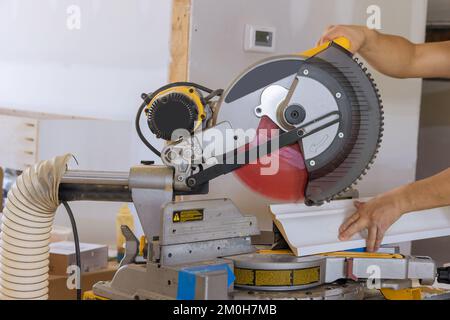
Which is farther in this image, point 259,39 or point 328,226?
point 259,39

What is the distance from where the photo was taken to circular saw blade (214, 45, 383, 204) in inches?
60.3

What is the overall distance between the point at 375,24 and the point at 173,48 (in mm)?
842

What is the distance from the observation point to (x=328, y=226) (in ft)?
5.54

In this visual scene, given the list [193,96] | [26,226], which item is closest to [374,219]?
[193,96]

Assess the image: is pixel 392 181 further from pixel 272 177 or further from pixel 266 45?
pixel 272 177

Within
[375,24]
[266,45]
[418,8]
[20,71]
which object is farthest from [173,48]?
[20,71]

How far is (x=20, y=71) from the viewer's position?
3.42 m

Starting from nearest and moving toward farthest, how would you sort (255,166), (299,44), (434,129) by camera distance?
(255,166) → (299,44) → (434,129)

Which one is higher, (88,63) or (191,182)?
(88,63)

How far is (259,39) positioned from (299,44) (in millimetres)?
187

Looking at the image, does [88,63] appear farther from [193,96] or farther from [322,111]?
[322,111]

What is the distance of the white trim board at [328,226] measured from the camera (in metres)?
1.61

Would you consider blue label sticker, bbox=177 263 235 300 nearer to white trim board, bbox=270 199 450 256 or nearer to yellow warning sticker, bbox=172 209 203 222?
yellow warning sticker, bbox=172 209 203 222

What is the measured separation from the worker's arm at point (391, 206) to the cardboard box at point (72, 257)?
1107 mm
